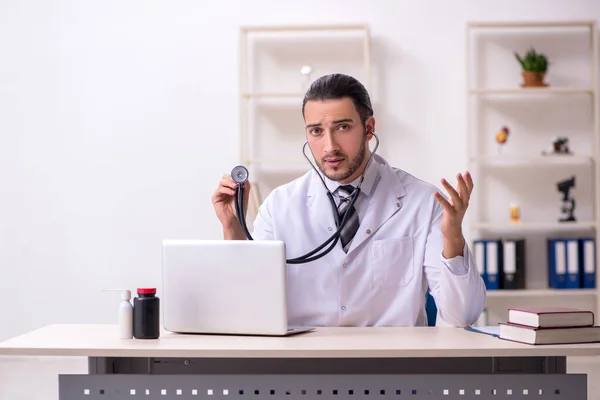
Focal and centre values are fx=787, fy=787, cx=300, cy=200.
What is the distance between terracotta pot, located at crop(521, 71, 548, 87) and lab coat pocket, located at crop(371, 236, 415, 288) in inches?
94.3

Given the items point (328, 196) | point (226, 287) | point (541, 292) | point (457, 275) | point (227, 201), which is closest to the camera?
point (226, 287)

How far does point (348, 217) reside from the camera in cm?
247

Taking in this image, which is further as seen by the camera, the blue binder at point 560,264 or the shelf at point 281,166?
the shelf at point 281,166

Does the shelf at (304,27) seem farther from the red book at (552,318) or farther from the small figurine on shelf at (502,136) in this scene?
the red book at (552,318)

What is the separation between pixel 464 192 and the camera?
78.4 inches

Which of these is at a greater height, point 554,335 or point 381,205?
point 381,205

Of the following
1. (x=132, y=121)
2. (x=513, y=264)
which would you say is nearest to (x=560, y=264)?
(x=513, y=264)

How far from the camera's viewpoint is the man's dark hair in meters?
2.41

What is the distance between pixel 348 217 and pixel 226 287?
67 centimetres

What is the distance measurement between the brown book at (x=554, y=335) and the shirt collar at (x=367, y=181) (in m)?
0.77

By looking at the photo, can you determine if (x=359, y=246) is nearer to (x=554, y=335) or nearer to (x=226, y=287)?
(x=226, y=287)

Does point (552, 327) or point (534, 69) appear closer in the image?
point (552, 327)

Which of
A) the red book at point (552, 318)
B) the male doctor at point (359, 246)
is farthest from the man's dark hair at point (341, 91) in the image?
the red book at point (552, 318)

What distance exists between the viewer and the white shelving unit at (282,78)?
15.1ft
